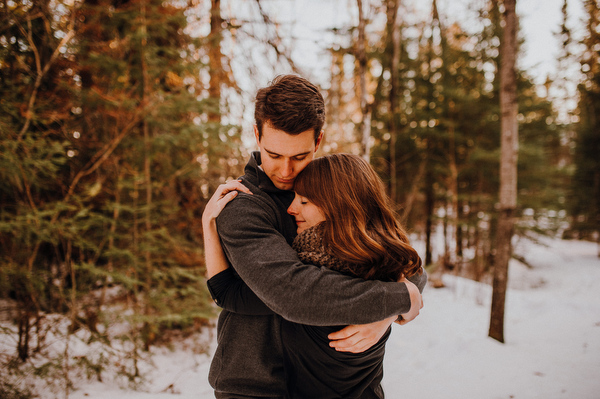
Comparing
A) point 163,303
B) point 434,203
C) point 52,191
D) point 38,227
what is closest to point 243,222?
point 38,227

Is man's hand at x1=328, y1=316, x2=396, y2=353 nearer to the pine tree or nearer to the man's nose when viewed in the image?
the man's nose

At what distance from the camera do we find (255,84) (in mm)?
4809

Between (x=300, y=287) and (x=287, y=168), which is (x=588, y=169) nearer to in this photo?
(x=287, y=168)

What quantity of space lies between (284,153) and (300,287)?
2.18 feet

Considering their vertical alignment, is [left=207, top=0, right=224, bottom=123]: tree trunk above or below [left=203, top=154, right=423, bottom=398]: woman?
above

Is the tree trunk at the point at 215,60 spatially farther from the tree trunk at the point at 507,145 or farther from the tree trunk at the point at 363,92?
the tree trunk at the point at 507,145

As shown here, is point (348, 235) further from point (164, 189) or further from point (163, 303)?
point (164, 189)

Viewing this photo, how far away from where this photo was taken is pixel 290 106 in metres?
1.33

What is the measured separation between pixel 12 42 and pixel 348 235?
4.09 m

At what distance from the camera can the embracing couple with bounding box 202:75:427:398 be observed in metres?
1.00

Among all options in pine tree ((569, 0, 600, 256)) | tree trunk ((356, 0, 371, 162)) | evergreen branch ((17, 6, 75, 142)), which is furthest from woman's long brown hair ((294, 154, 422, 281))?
pine tree ((569, 0, 600, 256))

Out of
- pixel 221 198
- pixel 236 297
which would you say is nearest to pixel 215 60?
pixel 221 198

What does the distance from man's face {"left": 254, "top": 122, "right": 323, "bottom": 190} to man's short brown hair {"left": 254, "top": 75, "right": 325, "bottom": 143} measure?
0.11 ft

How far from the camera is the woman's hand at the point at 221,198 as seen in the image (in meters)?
1.20
